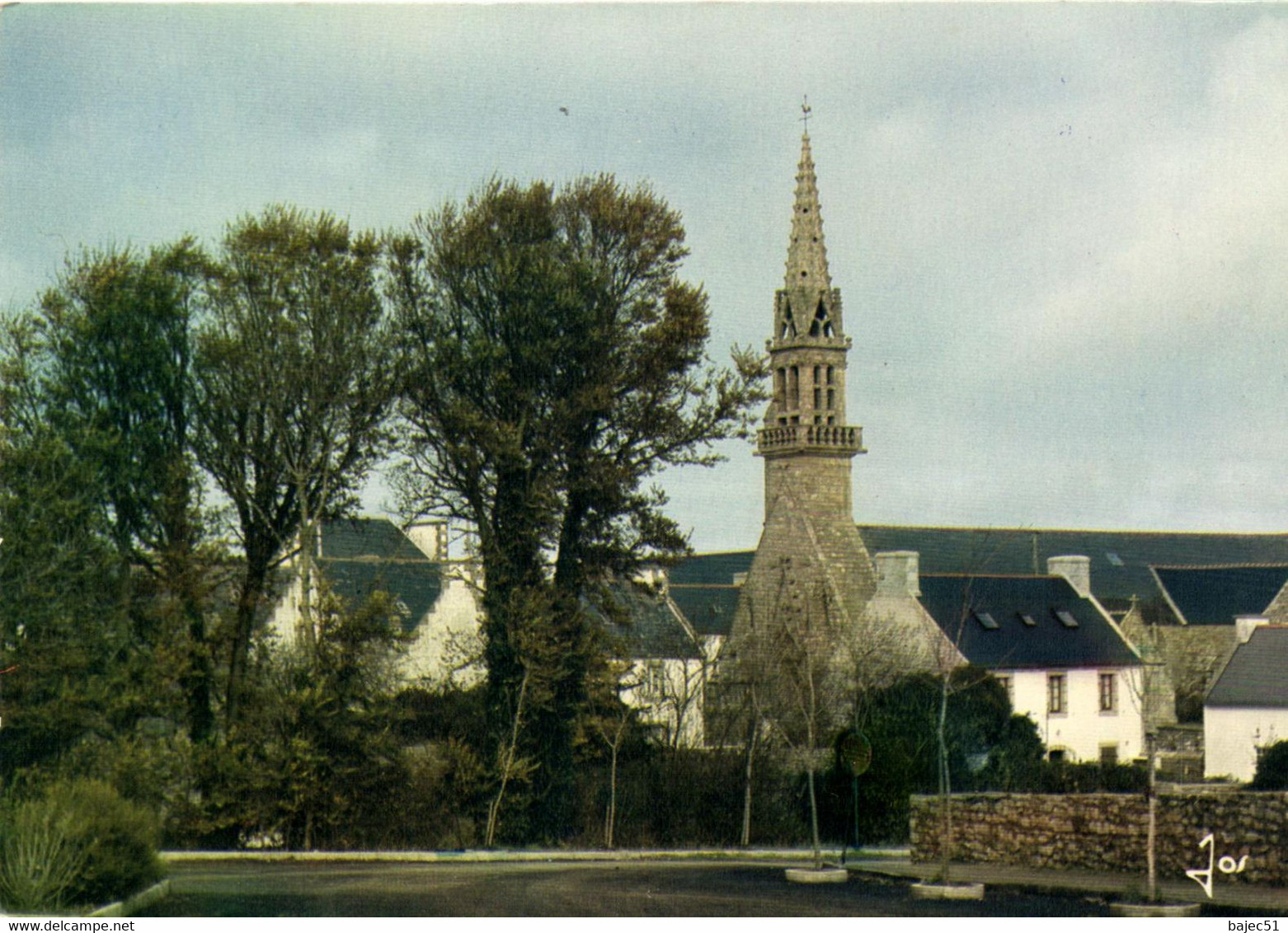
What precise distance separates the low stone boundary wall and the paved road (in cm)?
214

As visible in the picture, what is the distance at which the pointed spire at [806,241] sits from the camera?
7256cm

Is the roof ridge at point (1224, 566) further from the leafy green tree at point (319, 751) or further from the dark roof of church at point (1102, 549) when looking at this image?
the leafy green tree at point (319, 751)

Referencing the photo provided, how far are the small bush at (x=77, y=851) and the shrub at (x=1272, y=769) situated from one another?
108 feet

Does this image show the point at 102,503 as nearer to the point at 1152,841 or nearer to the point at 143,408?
the point at 143,408

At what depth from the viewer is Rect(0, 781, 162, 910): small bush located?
59.7ft

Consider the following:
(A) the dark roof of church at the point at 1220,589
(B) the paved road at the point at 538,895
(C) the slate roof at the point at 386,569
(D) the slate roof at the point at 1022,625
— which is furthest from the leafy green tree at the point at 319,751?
(A) the dark roof of church at the point at 1220,589

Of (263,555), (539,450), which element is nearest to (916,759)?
(539,450)

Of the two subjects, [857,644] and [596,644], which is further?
[857,644]

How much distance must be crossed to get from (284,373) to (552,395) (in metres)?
6.48

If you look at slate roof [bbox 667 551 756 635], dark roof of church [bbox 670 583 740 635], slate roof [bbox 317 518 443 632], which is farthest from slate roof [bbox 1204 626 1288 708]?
dark roof of church [bbox 670 583 740 635]

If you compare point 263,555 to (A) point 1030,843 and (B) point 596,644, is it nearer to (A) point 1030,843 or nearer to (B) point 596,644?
(B) point 596,644

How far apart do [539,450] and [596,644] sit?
4960mm

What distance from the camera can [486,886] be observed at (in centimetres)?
2355

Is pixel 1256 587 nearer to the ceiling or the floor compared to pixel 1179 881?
nearer to the ceiling
